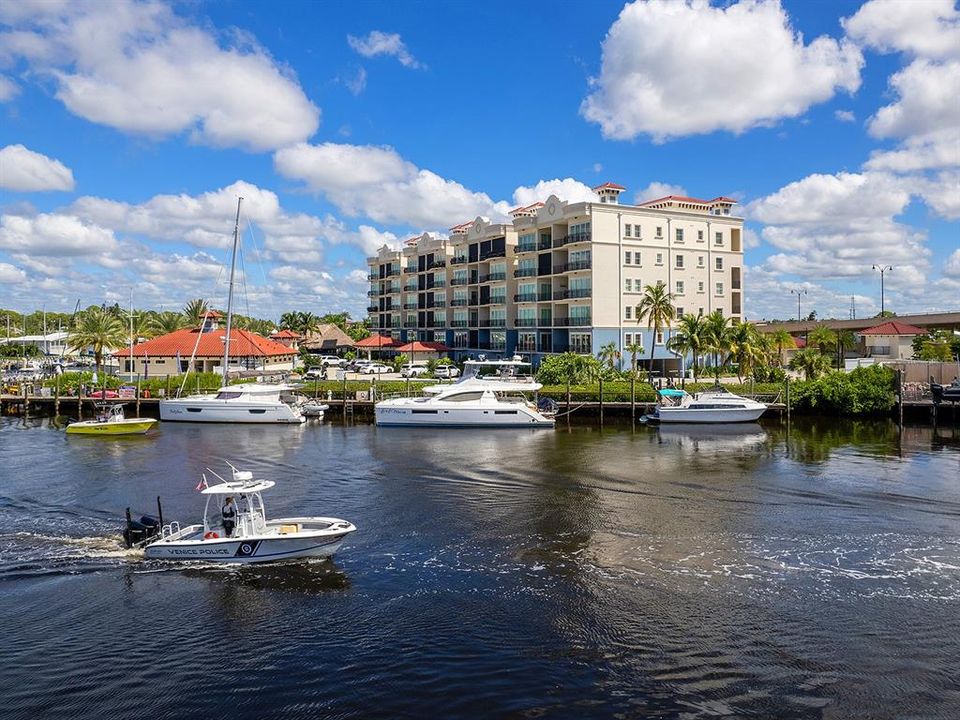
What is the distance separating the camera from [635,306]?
73750mm

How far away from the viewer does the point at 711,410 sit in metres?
51.6

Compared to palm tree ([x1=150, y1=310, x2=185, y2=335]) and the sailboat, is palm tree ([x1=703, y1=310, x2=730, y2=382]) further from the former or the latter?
palm tree ([x1=150, y1=310, x2=185, y2=335])

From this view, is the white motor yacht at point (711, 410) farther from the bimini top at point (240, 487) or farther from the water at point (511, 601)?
the bimini top at point (240, 487)

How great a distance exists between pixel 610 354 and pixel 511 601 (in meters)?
52.6

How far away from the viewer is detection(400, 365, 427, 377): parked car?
74.4m

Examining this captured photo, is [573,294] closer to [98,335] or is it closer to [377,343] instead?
[377,343]

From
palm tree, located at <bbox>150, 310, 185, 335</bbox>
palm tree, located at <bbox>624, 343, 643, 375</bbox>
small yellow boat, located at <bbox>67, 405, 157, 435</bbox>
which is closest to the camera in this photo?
small yellow boat, located at <bbox>67, 405, 157, 435</bbox>

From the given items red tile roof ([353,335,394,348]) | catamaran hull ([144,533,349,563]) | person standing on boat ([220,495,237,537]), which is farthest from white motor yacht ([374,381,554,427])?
red tile roof ([353,335,394,348])

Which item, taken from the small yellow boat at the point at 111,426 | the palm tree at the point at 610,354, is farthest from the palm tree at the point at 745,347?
the small yellow boat at the point at 111,426

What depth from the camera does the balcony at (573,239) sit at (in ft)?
238

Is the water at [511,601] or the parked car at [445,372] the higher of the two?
the parked car at [445,372]

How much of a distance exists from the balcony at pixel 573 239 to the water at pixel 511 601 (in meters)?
40.9

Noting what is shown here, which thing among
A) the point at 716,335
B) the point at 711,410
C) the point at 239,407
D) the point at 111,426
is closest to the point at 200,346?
the point at 239,407

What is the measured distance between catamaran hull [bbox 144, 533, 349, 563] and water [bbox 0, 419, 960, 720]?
1.23ft
